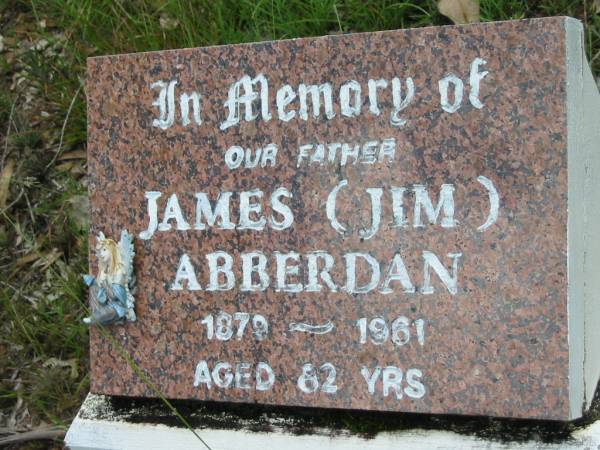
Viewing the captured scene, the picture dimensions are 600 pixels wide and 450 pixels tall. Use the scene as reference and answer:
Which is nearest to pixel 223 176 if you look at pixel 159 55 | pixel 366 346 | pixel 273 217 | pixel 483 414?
pixel 273 217

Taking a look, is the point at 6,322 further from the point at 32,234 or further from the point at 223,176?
the point at 223,176

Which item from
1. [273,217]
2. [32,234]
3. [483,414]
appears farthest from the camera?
[32,234]

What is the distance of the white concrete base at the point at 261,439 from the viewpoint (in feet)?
6.15

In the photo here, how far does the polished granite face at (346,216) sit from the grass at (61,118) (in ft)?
2.60

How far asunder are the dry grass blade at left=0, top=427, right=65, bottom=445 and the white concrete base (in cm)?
60

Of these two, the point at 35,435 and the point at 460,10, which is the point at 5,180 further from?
the point at 460,10

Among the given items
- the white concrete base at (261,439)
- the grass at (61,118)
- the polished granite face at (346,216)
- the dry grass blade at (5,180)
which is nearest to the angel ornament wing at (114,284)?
the polished granite face at (346,216)

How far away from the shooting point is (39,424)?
2.79m

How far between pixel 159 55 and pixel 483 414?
3.88ft

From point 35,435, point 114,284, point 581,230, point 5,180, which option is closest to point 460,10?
point 581,230

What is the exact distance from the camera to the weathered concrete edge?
176 centimetres

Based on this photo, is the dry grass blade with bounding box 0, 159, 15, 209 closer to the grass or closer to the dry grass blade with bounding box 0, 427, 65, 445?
the grass

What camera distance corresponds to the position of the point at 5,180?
3090 millimetres

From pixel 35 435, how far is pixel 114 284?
39.8 inches
